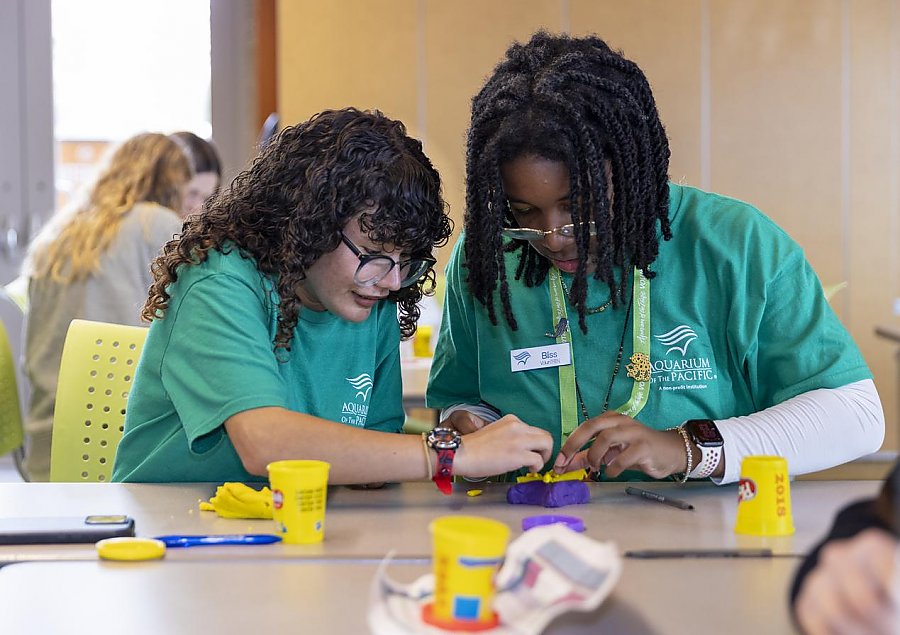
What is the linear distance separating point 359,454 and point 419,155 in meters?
0.58

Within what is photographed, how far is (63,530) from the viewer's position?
1.36 meters

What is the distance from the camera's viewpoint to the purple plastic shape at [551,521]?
4.52 ft

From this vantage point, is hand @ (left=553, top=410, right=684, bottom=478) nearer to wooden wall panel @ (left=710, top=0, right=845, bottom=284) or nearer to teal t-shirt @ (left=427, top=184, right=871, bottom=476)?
teal t-shirt @ (left=427, top=184, right=871, bottom=476)

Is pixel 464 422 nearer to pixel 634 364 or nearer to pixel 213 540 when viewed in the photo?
pixel 634 364

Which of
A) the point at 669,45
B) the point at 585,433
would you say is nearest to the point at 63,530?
the point at 585,433

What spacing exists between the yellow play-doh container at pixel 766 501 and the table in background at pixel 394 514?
21mm

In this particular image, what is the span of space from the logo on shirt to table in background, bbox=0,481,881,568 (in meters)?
0.26

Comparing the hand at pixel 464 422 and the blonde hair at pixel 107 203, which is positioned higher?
the blonde hair at pixel 107 203

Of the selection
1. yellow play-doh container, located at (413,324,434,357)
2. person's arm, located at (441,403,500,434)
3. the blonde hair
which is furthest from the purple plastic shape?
the blonde hair

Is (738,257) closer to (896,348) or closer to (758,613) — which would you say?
(758,613)

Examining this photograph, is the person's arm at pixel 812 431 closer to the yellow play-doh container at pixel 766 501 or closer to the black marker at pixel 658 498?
the black marker at pixel 658 498

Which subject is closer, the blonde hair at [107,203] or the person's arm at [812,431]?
the person's arm at [812,431]

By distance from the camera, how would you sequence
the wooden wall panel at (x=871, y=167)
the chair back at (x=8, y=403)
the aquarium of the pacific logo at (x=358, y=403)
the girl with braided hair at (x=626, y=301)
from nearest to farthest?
the girl with braided hair at (x=626, y=301), the aquarium of the pacific logo at (x=358, y=403), the chair back at (x=8, y=403), the wooden wall panel at (x=871, y=167)

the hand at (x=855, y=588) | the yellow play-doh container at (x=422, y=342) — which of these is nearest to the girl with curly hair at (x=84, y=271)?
the yellow play-doh container at (x=422, y=342)
